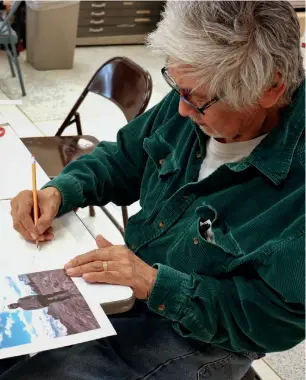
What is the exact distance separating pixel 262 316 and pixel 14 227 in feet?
2.03

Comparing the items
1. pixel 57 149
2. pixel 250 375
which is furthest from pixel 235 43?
pixel 57 149

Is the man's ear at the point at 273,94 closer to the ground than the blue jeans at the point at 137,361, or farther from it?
farther from it

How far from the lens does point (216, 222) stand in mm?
1295

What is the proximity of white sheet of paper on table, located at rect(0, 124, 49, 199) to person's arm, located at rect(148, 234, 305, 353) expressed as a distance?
0.52 meters

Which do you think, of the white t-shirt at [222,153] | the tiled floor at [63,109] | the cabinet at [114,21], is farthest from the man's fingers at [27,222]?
the cabinet at [114,21]

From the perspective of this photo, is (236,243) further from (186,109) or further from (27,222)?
(27,222)

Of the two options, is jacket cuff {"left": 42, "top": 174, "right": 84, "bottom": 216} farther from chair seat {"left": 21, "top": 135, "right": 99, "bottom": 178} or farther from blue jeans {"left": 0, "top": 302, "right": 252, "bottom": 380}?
chair seat {"left": 21, "top": 135, "right": 99, "bottom": 178}

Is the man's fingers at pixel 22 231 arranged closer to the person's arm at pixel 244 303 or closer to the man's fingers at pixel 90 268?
the man's fingers at pixel 90 268

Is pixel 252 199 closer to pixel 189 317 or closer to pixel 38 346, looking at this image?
pixel 189 317

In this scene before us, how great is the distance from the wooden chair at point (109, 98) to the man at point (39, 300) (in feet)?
4.01

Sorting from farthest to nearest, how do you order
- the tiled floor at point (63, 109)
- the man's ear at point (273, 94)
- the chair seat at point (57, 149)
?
1. the tiled floor at point (63, 109)
2. the chair seat at point (57, 149)
3. the man's ear at point (273, 94)

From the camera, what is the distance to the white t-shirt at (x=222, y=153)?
1.34m

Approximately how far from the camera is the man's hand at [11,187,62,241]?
4.47 feet

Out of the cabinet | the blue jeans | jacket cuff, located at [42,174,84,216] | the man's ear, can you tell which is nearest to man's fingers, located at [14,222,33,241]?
jacket cuff, located at [42,174,84,216]
